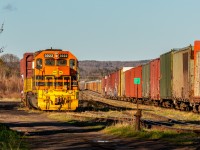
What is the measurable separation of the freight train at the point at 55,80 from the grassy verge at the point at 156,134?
1307cm

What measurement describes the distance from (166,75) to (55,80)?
27.8 feet

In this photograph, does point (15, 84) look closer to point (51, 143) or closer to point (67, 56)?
point (67, 56)

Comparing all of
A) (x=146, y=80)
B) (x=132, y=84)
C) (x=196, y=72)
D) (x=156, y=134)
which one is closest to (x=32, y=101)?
(x=196, y=72)

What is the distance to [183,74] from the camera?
32375mm

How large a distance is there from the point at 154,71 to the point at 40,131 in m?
24.2

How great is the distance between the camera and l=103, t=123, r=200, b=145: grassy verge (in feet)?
52.9

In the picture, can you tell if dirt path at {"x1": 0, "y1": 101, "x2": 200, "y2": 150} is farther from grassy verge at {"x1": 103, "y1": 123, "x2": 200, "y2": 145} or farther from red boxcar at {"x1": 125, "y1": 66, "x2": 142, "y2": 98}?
red boxcar at {"x1": 125, "y1": 66, "x2": 142, "y2": 98}

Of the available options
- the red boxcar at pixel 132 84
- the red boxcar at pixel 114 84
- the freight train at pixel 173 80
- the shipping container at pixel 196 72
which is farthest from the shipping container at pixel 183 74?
the red boxcar at pixel 114 84

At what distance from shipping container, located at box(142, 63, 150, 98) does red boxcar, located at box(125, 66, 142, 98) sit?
0.98 m

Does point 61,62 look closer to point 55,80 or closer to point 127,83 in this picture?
point 55,80

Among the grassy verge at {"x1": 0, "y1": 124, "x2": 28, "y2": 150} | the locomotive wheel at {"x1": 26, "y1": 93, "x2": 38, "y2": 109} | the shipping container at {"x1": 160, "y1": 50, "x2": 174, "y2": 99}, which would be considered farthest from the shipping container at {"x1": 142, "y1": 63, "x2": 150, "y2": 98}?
the grassy verge at {"x1": 0, "y1": 124, "x2": 28, "y2": 150}

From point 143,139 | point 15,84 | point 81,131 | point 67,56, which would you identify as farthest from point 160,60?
point 15,84

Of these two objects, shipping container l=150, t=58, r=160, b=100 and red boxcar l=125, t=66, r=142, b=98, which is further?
red boxcar l=125, t=66, r=142, b=98

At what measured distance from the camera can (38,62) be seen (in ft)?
113
